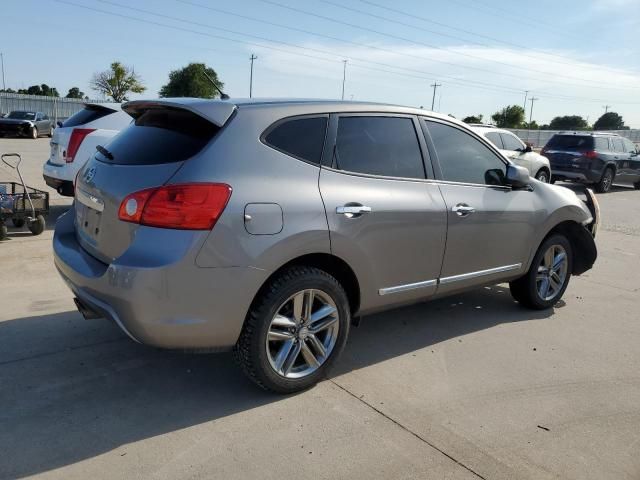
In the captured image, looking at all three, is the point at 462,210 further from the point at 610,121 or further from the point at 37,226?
the point at 610,121

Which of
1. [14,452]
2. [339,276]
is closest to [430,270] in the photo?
[339,276]

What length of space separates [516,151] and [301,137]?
40.7ft

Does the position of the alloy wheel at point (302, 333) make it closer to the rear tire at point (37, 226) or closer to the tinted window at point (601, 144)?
the rear tire at point (37, 226)

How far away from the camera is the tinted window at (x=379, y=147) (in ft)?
12.0

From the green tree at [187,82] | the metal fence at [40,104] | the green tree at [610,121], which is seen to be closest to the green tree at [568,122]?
the green tree at [610,121]

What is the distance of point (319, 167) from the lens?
344cm

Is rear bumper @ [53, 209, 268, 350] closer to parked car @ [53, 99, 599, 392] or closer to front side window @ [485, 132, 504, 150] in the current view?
parked car @ [53, 99, 599, 392]

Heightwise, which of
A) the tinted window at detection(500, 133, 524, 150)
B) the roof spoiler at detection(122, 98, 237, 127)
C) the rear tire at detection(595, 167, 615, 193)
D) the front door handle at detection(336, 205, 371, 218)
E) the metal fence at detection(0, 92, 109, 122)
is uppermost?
the metal fence at detection(0, 92, 109, 122)

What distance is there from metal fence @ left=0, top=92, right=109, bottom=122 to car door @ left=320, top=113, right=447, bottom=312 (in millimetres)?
43978

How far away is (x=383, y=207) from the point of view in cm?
367

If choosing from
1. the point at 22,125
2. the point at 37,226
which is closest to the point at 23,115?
the point at 22,125

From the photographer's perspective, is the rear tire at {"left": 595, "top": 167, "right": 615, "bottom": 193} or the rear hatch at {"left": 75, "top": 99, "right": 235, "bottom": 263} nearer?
the rear hatch at {"left": 75, "top": 99, "right": 235, "bottom": 263}

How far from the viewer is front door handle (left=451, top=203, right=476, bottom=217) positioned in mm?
4160

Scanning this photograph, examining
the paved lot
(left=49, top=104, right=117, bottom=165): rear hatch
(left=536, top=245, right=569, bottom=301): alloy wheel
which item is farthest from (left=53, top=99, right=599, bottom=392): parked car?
(left=49, top=104, right=117, bottom=165): rear hatch
